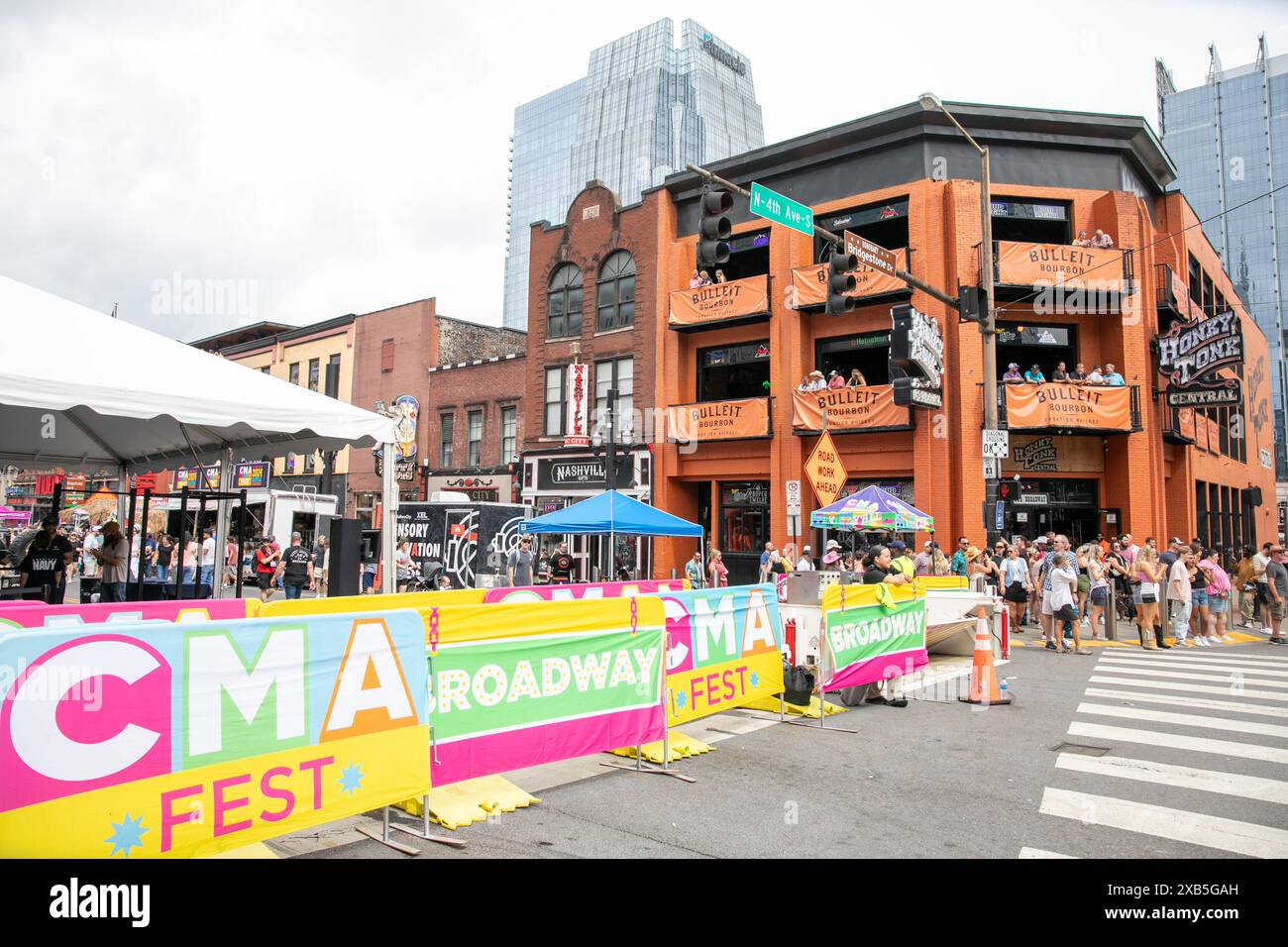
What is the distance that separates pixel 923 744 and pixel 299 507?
894 inches

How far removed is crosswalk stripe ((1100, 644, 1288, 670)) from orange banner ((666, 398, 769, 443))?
12.9 meters

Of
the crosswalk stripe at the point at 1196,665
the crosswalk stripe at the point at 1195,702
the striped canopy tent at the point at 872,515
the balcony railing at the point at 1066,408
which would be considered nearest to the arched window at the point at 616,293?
the balcony railing at the point at 1066,408

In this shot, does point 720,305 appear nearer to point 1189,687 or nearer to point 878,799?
point 1189,687

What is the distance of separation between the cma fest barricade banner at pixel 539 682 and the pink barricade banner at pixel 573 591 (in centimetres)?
127

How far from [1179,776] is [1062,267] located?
61.7ft

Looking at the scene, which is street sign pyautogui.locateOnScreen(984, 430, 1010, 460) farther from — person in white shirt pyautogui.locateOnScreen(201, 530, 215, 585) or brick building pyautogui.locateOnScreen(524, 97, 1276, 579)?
person in white shirt pyautogui.locateOnScreen(201, 530, 215, 585)

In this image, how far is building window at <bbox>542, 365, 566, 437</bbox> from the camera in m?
30.5

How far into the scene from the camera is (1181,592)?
15.0 meters

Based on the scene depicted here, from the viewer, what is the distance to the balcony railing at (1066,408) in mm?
21594

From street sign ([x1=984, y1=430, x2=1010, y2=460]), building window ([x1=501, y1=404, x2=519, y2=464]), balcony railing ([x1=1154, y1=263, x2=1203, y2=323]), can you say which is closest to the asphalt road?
street sign ([x1=984, y1=430, x2=1010, y2=460])

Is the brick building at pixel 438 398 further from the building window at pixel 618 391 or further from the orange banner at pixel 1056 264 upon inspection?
the orange banner at pixel 1056 264

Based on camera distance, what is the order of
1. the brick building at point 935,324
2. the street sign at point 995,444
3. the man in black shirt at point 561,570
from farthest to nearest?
1. the brick building at point 935,324
2. the man in black shirt at point 561,570
3. the street sign at point 995,444

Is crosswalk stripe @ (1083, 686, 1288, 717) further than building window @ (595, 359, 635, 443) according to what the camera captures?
No
